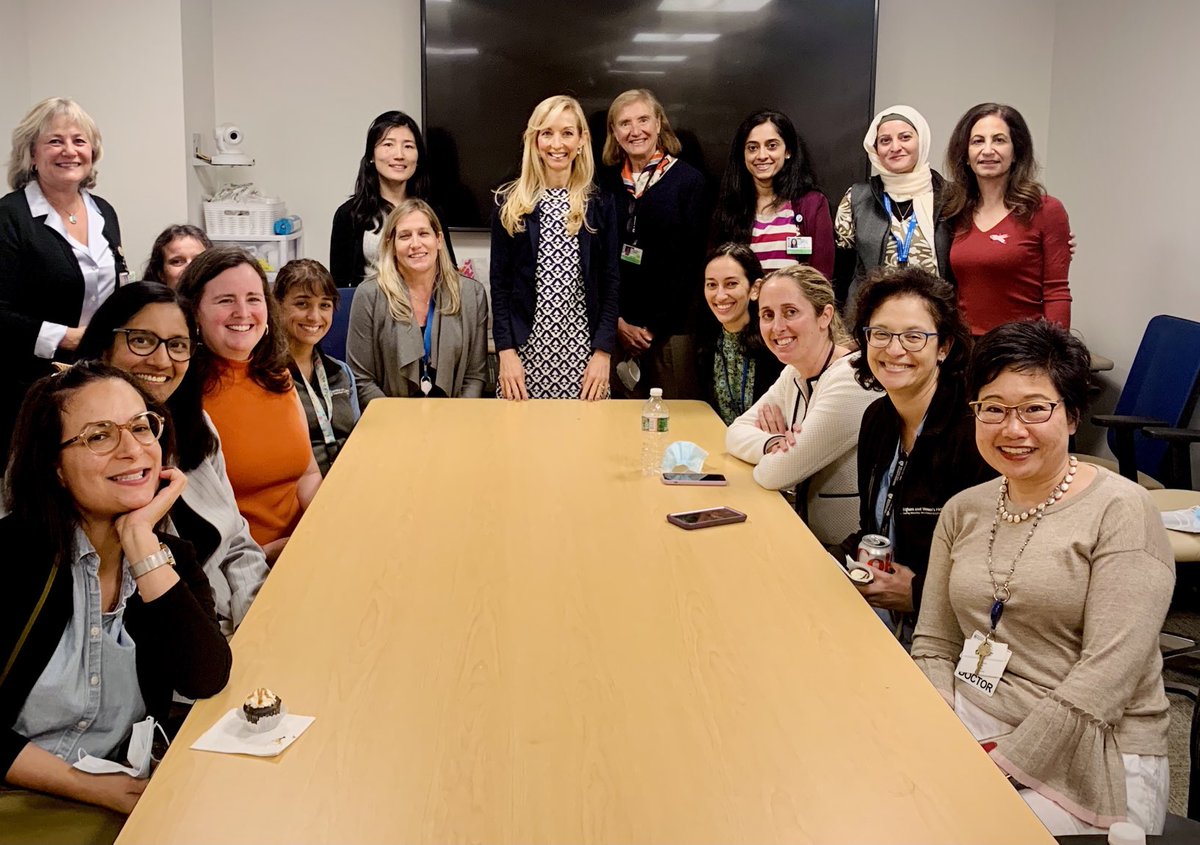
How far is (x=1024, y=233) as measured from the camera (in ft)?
12.4

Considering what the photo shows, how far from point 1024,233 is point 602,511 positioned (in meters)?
2.06

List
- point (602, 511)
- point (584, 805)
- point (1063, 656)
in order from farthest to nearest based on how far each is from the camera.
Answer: point (602, 511), point (1063, 656), point (584, 805)

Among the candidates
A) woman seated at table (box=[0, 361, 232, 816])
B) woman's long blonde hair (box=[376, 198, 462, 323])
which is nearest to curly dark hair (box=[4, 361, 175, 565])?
woman seated at table (box=[0, 361, 232, 816])

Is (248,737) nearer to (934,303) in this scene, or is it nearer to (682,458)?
(682,458)

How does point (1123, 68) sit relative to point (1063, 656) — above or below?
above

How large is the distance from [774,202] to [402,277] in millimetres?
1401

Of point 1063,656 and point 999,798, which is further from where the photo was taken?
point 1063,656

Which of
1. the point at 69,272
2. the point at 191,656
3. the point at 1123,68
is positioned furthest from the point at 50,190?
the point at 1123,68

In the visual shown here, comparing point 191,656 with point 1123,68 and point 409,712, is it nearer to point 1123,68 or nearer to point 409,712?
point 409,712

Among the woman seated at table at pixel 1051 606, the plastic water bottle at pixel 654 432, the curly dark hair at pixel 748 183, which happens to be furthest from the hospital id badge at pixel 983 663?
the curly dark hair at pixel 748 183

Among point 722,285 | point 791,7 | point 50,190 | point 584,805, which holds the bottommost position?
point 584,805

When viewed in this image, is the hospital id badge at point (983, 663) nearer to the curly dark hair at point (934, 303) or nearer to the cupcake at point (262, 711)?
the curly dark hair at point (934, 303)

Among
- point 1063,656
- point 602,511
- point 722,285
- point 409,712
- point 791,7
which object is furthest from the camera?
Result: point 791,7

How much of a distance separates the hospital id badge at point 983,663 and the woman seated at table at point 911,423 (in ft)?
1.22
